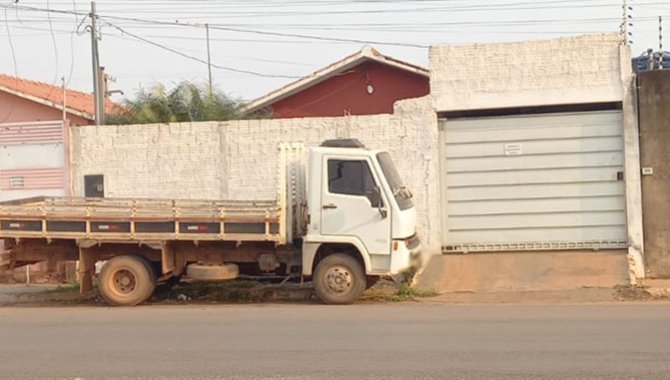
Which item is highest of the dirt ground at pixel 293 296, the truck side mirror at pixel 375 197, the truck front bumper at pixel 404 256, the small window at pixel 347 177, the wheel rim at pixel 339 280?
the small window at pixel 347 177

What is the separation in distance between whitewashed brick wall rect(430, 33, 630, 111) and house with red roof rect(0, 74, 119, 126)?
38.4ft

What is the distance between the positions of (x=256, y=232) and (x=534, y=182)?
227 inches

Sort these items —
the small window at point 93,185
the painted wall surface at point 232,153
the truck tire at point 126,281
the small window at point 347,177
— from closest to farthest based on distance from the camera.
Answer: the small window at point 347,177 → the truck tire at point 126,281 → the painted wall surface at point 232,153 → the small window at point 93,185

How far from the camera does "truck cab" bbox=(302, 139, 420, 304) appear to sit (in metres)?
13.0

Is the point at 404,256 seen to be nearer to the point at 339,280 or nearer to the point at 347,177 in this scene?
the point at 339,280

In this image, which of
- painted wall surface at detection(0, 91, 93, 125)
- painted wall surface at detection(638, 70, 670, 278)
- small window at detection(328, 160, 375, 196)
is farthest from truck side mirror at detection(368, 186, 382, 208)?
painted wall surface at detection(0, 91, 93, 125)

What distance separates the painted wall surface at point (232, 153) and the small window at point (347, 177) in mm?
3327

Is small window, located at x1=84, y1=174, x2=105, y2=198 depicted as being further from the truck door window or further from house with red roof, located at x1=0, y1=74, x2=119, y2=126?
house with red roof, located at x1=0, y1=74, x2=119, y2=126

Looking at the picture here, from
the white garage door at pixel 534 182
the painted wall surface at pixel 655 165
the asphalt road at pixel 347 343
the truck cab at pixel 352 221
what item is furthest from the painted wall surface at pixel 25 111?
the painted wall surface at pixel 655 165

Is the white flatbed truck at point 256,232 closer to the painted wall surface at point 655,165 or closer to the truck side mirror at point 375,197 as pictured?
the truck side mirror at point 375,197

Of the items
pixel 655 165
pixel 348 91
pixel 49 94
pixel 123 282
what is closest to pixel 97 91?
pixel 49 94

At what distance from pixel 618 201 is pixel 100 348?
397 inches

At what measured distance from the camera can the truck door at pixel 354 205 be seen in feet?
42.8

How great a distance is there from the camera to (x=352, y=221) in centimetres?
1309
